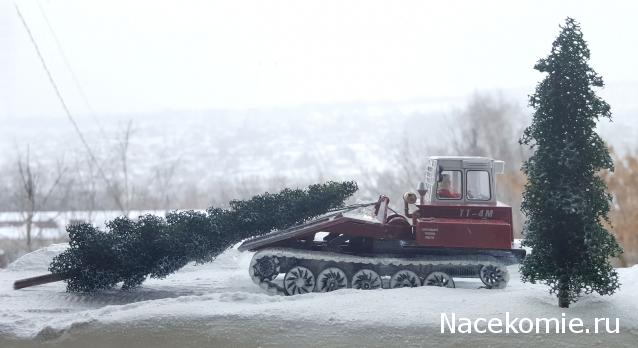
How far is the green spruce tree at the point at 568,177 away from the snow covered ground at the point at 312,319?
24 cm

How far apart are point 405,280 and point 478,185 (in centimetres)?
105

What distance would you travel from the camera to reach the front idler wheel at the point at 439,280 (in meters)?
5.57

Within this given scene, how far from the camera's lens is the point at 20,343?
466cm

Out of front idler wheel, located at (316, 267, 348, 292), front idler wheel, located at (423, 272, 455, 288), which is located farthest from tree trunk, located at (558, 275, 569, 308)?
front idler wheel, located at (316, 267, 348, 292)

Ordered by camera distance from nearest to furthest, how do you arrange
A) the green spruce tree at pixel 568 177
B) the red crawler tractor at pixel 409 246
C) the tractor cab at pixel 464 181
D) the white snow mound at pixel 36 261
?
the green spruce tree at pixel 568 177 → the red crawler tractor at pixel 409 246 → the tractor cab at pixel 464 181 → the white snow mound at pixel 36 261

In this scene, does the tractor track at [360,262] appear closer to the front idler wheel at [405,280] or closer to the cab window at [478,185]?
the front idler wheel at [405,280]

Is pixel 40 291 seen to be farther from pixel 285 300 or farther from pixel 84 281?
pixel 285 300

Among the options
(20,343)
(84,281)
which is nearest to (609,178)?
(84,281)

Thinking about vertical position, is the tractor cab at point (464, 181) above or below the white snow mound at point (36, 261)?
above

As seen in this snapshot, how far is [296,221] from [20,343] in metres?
2.42

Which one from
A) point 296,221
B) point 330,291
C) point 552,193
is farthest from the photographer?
point 296,221

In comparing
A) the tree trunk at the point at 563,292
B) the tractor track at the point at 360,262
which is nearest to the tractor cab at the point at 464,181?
the tractor track at the point at 360,262

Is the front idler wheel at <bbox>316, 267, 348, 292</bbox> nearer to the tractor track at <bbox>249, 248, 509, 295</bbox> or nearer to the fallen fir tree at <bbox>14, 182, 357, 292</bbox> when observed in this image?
the tractor track at <bbox>249, 248, 509, 295</bbox>

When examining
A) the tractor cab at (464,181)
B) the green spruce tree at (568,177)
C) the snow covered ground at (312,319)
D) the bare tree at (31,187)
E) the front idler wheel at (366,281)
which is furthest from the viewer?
the bare tree at (31,187)
